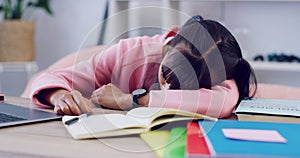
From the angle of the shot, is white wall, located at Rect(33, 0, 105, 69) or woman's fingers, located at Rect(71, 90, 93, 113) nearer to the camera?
woman's fingers, located at Rect(71, 90, 93, 113)

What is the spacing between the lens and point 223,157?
18.3 inches

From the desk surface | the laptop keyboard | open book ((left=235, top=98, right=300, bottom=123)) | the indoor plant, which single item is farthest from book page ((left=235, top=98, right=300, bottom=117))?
the indoor plant

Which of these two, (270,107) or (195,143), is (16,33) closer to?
(270,107)

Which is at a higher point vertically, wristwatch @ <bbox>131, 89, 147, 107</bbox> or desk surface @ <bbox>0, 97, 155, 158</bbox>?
desk surface @ <bbox>0, 97, 155, 158</bbox>

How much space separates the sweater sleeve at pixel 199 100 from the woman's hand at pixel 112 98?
3.4 inches

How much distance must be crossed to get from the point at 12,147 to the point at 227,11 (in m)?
1.88

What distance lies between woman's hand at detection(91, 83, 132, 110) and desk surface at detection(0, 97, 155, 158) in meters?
0.21

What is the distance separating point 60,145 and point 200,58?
308 mm

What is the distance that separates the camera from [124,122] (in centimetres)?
67

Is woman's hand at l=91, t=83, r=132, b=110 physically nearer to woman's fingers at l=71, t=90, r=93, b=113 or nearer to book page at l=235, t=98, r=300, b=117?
woman's fingers at l=71, t=90, r=93, b=113

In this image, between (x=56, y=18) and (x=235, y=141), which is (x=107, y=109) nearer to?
(x=235, y=141)

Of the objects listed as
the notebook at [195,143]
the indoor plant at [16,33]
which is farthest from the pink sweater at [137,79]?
the indoor plant at [16,33]

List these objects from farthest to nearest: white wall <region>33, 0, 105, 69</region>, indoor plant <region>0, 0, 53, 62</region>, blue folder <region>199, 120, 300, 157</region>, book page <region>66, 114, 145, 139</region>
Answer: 1. white wall <region>33, 0, 105, 69</region>
2. indoor plant <region>0, 0, 53, 62</region>
3. book page <region>66, 114, 145, 139</region>
4. blue folder <region>199, 120, 300, 157</region>

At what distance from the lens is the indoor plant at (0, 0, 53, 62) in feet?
7.59
